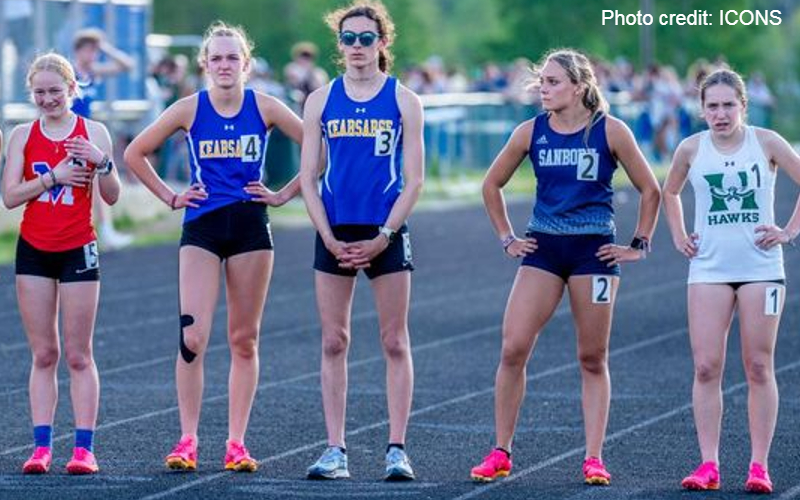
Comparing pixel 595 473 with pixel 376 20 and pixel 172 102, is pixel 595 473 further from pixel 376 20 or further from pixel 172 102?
pixel 172 102

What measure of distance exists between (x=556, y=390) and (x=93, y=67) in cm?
926

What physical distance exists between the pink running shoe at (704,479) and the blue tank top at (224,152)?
2.29 m

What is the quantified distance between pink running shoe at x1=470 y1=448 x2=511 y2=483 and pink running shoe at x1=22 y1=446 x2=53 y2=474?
185 cm

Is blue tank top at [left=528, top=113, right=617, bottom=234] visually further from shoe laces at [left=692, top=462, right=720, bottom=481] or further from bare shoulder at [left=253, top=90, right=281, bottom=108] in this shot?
bare shoulder at [left=253, top=90, right=281, bottom=108]

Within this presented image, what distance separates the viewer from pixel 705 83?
9383mm

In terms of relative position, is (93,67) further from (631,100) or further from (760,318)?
(631,100)

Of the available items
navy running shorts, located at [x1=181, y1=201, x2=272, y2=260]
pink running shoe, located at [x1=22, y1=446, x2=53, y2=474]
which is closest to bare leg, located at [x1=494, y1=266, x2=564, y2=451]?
navy running shorts, located at [x1=181, y1=201, x2=272, y2=260]

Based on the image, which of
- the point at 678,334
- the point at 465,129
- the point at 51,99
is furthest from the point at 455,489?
the point at 465,129

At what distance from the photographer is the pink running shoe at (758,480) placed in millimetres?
9031

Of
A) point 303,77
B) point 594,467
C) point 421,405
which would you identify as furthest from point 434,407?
point 303,77

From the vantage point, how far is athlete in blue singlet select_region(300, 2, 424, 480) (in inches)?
373

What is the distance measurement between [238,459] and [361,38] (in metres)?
1.91

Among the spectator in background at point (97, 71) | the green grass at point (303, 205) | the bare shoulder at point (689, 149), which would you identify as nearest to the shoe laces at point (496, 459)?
the bare shoulder at point (689, 149)

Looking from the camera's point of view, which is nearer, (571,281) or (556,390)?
(571,281)
